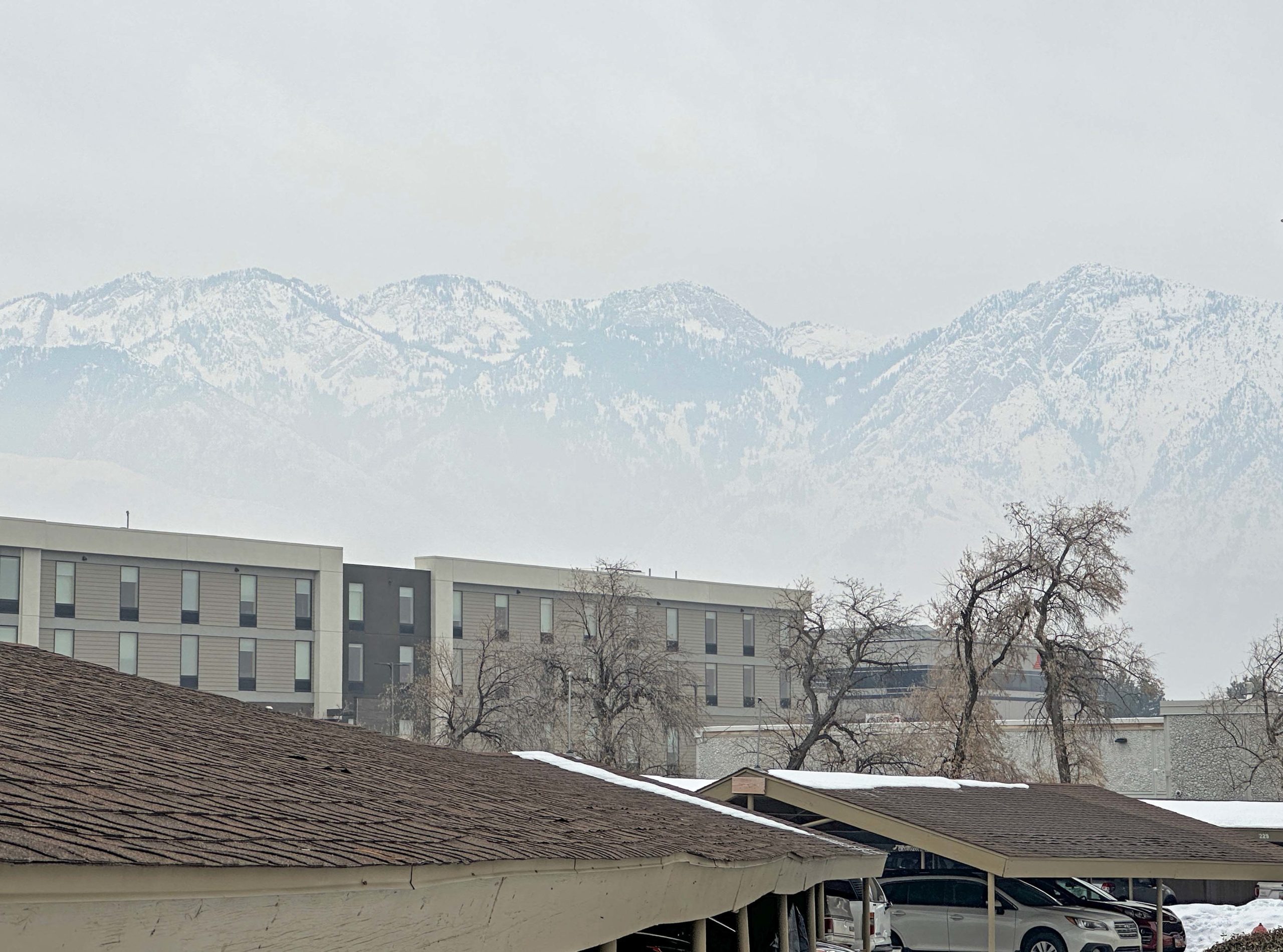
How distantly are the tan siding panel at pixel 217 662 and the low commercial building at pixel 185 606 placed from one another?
0.16 ft

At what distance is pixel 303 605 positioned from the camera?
77.8 m

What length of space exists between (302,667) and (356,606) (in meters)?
4.93

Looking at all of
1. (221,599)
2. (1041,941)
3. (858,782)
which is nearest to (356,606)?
(221,599)

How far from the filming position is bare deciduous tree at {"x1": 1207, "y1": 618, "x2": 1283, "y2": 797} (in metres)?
65.4

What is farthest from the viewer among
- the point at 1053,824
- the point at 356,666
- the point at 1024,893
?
the point at 356,666

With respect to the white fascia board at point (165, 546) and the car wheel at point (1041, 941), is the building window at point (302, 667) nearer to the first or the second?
the white fascia board at point (165, 546)

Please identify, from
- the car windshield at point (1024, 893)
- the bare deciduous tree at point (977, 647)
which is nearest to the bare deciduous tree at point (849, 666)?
the bare deciduous tree at point (977, 647)

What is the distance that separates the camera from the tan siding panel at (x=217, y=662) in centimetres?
7275

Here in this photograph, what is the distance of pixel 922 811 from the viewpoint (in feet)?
88.4

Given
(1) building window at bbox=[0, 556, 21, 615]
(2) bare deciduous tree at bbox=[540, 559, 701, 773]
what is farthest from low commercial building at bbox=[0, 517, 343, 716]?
(2) bare deciduous tree at bbox=[540, 559, 701, 773]

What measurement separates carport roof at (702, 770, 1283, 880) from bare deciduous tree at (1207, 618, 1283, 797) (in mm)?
34761

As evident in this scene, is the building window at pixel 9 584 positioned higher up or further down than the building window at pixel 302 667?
higher up

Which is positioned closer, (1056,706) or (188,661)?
(1056,706)

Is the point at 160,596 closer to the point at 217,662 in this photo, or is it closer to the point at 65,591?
the point at 217,662
